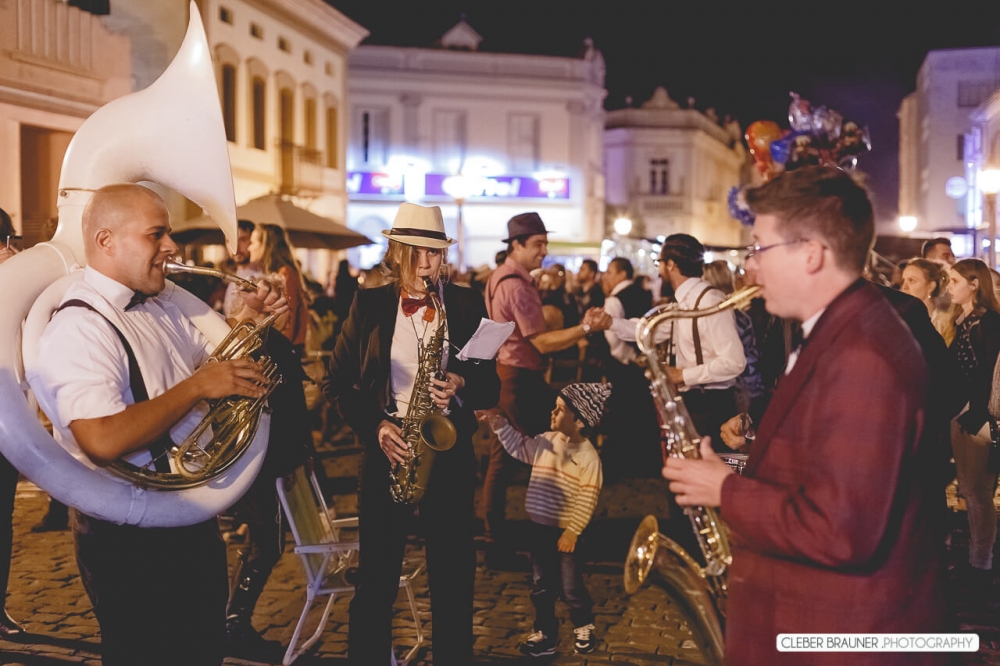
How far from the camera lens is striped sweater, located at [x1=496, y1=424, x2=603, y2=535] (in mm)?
4838

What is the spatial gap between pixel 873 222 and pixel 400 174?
111 ft

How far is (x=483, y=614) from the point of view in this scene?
5.37 meters

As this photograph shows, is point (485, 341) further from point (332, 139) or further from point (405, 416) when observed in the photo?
point (332, 139)

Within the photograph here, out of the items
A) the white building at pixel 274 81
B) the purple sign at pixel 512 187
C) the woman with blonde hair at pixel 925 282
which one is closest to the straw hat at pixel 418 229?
the woman with blonde hair at pixel 925 282

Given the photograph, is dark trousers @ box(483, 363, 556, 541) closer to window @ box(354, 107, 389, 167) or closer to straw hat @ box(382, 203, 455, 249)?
straw hat @ box(382, 203, 455, 249)

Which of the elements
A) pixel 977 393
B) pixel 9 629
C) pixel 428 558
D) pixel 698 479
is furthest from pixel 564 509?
pixel 9 629

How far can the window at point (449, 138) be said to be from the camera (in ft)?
118

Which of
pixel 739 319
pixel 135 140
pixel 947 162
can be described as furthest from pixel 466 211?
pixel 135 140

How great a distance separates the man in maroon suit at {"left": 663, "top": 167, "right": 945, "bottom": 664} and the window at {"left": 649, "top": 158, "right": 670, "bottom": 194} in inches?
1916

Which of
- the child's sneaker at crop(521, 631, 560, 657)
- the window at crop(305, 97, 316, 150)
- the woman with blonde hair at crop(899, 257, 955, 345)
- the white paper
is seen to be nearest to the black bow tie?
the white paper

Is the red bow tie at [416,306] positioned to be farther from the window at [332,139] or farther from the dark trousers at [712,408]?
the window at [332,139]

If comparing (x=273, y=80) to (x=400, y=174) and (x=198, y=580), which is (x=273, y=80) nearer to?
(x=400, y=174)

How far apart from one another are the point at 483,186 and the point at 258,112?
1290 centimetres

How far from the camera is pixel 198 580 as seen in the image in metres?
3.03
